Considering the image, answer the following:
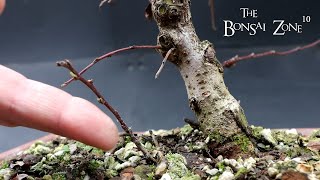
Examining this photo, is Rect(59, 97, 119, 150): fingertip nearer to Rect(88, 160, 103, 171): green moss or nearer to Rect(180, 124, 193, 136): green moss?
Rect(88, 160, 103, 171): green moss

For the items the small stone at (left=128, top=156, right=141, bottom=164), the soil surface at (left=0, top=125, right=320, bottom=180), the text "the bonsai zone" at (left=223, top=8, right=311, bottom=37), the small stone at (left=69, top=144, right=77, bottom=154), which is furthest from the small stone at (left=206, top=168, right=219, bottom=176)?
the text "the bonsai zone" at (left=223, top=8, right=311, bottom=37)

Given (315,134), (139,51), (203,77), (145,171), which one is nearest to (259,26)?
(139,51)

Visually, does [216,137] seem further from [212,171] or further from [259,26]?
[259,26]

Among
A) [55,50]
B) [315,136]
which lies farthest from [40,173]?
[55,50]

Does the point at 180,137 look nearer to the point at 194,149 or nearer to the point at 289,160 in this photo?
the point at 194,149

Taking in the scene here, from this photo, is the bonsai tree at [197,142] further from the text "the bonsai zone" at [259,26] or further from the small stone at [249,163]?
the text "the bonsai zone" at [259,26]

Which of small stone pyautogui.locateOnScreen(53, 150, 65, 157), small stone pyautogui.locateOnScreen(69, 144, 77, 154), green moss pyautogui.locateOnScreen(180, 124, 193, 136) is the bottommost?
small stone pyautogui.locateOnScreen(53, 150, 65, 157)
